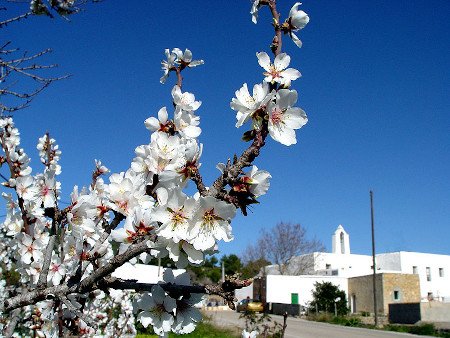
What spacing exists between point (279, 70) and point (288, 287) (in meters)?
38.4

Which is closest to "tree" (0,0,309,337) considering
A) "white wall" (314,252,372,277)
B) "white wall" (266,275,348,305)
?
"white wall" (266,275,348,305)

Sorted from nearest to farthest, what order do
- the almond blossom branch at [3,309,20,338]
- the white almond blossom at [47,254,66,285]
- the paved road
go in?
the white almond blossom at [47,254,66,285]
the almond blossom branch at [3,309,20,338]
the paved road

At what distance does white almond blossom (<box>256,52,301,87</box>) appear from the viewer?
1.56 metres

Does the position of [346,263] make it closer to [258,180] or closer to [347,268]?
[347,268]

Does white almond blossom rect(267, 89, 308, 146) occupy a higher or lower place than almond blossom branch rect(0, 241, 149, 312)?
higher

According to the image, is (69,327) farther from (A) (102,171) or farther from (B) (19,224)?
(A) (102,171)

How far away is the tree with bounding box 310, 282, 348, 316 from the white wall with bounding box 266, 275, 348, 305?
4.40 meters

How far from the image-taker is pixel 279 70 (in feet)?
5.23

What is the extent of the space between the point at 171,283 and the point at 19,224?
1.60 meters

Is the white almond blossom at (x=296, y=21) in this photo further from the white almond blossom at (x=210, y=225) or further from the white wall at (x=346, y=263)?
the white wall at (x=346, y=263)

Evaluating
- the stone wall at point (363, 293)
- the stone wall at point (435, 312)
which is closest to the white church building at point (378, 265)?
the stone wall at point (363, 293)

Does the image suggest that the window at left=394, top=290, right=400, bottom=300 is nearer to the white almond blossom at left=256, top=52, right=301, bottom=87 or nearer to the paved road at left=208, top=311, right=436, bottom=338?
the paved road at left=208, top=311, right=436, bottom=338

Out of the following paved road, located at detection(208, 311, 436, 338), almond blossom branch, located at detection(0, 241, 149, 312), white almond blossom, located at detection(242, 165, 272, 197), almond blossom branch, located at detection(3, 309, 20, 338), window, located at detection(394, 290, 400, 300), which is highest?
white almond blossom, located at detection(242, 165, 272, 197)

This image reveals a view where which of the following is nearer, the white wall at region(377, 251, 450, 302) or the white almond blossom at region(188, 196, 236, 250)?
the white almond blossom at region(188, 196, 236, 250)
